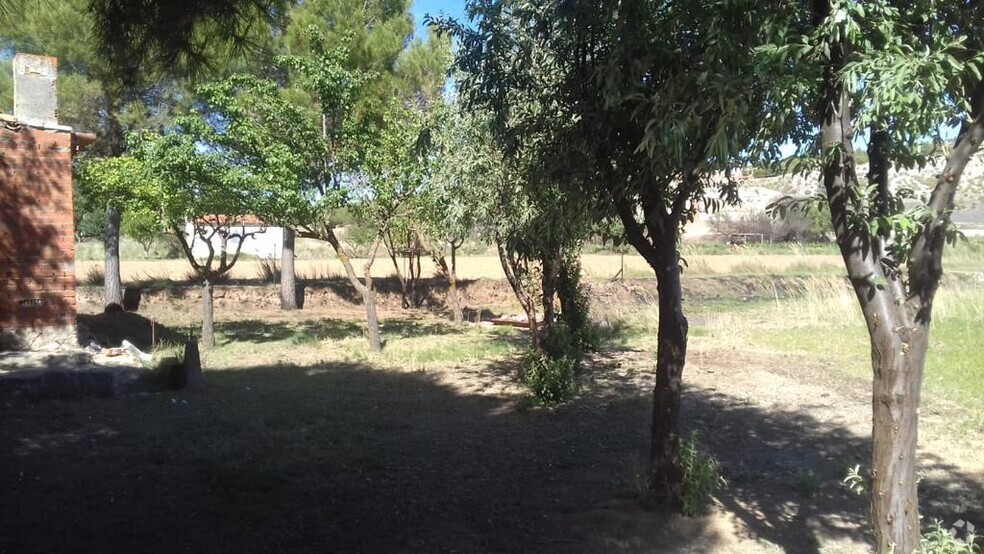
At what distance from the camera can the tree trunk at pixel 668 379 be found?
17.4 ft

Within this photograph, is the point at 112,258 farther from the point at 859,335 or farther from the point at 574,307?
the point at 859,335

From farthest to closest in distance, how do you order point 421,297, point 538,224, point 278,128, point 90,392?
1. point 421,297
2. point 278,128
3. point 90,392
4. point 538,224

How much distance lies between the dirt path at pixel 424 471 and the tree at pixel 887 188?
68.3 inches

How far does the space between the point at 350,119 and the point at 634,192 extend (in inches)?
383

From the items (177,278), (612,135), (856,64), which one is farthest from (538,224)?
(177,278)

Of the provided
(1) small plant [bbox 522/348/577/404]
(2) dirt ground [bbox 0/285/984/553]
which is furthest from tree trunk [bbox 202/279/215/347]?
(1) small plant [bbox 522/348/577/404]

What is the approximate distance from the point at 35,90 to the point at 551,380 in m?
7.96

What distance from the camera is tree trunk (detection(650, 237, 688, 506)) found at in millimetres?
5301

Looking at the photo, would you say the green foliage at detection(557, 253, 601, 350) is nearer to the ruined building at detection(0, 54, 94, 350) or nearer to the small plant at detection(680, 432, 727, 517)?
the small plant at detection(680, 432, 727, 517)

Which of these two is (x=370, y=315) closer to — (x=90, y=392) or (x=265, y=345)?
(x=265, y=345)

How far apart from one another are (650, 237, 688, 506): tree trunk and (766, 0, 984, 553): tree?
1651mm

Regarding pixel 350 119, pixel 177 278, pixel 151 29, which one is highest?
pixel 350 119

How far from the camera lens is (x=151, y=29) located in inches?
234

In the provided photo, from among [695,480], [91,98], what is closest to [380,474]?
[695,480]
